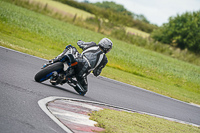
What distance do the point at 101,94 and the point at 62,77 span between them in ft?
7.80

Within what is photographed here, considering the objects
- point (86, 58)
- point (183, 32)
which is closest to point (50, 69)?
point (86, 58)

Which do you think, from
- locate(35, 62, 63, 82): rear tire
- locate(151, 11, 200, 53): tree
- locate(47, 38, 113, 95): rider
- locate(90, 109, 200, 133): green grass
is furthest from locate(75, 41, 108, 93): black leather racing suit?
locate(151, 11, 200, 53): tree

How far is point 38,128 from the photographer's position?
15.8ft

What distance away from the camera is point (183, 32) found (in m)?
55.9

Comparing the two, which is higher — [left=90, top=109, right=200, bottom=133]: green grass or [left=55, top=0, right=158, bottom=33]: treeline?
[left=55, top=0, right=158, bottom=33]: treeline

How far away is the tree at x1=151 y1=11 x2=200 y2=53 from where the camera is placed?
5506 centimetres

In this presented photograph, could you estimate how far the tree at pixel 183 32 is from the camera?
55.1 m

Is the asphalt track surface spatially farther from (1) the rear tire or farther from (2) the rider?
(2) the rider

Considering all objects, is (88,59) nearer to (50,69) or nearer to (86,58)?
(86,58)

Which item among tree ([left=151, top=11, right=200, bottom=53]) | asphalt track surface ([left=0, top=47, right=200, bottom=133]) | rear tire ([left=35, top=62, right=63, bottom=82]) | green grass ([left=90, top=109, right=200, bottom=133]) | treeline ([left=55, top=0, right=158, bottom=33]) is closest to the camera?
asphalt track surface ([left=0, top=47, right=200, bottom=133])

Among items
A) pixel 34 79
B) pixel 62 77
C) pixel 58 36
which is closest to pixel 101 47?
pixel 62 77

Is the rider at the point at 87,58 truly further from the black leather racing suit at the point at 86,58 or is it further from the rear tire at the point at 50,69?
the rear tire at the point at 50,69

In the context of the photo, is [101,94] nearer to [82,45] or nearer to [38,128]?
[82,45]

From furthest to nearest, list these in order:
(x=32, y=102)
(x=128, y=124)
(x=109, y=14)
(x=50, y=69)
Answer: (x=109, y=14) → (x=50, y=69) → (x=128, y=124) → (x=32, y=102)
